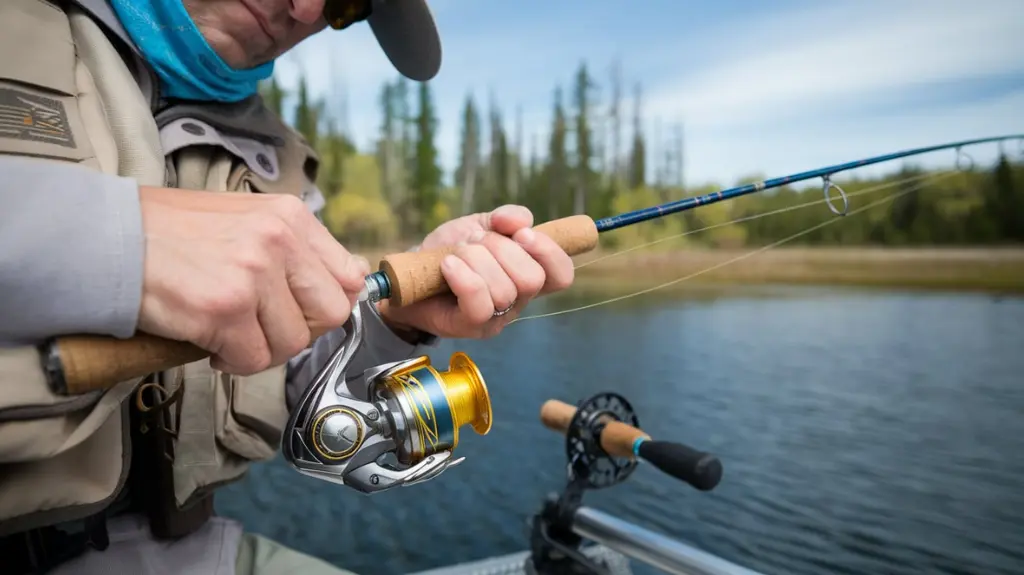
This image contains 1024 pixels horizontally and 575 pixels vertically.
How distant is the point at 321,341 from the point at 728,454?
2544mm

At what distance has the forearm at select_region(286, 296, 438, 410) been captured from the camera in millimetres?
1272

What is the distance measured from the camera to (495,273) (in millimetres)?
993

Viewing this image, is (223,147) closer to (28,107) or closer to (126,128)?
(126,128)

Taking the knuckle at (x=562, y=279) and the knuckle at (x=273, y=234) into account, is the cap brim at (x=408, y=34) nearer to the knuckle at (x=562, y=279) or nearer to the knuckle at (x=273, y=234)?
the knuckle at (x=562, y=279)

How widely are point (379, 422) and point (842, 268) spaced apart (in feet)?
11.9

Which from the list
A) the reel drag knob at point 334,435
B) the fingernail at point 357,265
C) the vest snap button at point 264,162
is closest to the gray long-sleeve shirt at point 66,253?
the fingernail at point 357,265

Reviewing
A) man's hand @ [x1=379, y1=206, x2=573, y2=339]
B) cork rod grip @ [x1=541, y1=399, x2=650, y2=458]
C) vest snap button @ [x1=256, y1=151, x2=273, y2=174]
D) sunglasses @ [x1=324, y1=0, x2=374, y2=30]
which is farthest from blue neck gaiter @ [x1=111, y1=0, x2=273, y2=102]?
cork rod grip @ [x1=541, y1=399, x2=650, y2=458]

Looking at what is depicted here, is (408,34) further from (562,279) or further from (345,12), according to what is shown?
(562,279)

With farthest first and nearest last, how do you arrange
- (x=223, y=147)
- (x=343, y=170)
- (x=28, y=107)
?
(x=343, y=170), (x=223, y=147), (x=28, y=107)

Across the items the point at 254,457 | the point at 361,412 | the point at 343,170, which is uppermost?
the point at 343,170

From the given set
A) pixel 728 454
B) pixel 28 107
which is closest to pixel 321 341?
pixel 28 107

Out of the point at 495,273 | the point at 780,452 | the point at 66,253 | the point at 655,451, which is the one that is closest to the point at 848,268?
the point at 780,452

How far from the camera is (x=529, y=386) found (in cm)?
438

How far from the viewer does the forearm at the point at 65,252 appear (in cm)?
58
